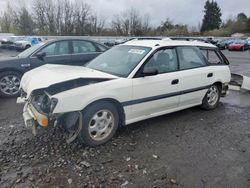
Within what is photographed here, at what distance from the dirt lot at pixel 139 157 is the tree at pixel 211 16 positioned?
6709 cm

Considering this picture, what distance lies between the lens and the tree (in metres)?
64.1

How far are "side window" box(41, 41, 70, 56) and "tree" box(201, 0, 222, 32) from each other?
65678 mm

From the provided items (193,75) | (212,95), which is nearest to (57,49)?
(193,75)

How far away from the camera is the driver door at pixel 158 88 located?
364 centimetres

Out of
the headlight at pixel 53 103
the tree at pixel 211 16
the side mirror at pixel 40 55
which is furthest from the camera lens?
the tree at pixel 211 16

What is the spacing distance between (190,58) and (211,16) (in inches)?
2653

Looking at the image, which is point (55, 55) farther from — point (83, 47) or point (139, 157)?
point (139, 157)

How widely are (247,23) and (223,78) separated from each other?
65.6 m

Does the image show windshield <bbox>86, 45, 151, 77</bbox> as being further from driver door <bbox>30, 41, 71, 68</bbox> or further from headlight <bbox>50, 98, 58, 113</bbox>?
driver door <bbox>30, 41, 71, 68</bbox>

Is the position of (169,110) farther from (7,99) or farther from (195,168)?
(7,99)

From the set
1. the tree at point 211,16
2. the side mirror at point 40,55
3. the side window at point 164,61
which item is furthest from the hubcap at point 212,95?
the tree at point 211,16

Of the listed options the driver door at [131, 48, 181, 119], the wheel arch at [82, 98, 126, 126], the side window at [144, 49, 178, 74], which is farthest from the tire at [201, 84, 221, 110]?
the wheel arch at [82, 98, 126, 126]

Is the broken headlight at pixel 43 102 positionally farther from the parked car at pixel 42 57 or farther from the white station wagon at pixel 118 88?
the parked car at pixel 42 57

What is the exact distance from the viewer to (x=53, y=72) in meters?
3.59
